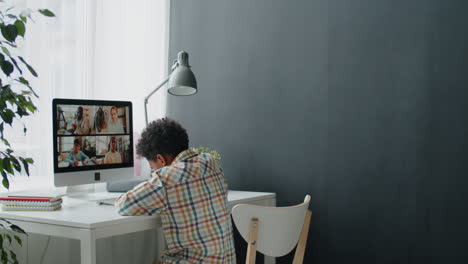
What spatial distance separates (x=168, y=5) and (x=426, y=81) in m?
1.67

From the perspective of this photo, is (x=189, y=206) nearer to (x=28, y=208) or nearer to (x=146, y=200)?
(x=146, y=200)

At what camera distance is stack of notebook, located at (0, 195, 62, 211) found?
6.28ft

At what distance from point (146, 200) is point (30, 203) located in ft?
1.69

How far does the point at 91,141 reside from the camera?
2.31 metres

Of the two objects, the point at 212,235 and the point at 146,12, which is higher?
the point at 146,12

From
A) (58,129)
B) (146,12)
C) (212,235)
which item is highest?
(146,12)

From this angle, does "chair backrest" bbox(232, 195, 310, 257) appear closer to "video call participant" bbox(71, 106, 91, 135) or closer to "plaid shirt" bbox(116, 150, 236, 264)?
"plaid shirt" bbox(116, 150, 236, 264)

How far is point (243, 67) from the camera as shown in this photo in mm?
2965

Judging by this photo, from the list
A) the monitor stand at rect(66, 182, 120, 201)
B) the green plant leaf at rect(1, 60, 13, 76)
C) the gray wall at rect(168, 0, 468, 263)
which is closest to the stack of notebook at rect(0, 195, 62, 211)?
the monitor stand at rect(66, 182, 120, 201)

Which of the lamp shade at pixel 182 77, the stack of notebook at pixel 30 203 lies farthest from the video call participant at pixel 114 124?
the stack of notebook at pixel 30 203

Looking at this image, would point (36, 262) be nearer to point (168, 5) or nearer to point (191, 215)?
point (191, 215)

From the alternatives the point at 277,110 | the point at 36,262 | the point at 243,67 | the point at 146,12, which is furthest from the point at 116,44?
the point at 36,262

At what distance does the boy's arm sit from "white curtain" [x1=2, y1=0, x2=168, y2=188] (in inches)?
33.6

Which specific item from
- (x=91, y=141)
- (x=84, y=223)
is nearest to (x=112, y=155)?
(x=91, y=141)
